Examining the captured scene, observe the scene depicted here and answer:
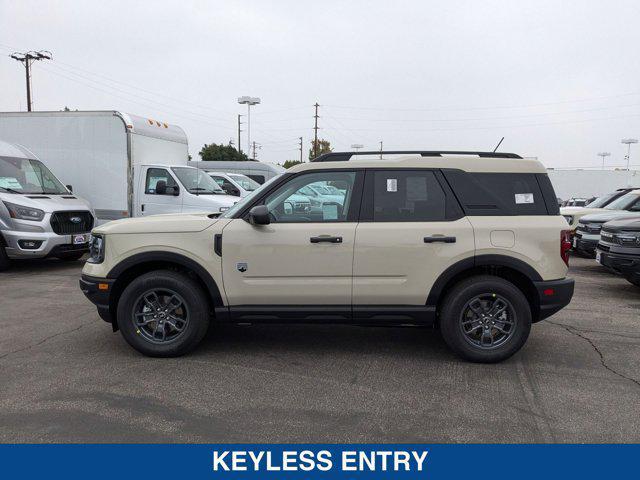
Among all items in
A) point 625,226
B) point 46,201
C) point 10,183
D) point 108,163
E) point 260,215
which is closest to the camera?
point 260,215

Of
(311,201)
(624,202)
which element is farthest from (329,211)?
(624,202)

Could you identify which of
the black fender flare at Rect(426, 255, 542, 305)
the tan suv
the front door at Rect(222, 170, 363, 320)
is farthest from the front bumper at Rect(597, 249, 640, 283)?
the front door at Rect(222, 170, 363, 320)

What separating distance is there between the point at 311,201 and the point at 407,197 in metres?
0.87

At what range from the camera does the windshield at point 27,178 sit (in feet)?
32.2

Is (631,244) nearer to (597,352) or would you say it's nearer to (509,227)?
(597,352)

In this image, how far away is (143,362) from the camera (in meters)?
4.79

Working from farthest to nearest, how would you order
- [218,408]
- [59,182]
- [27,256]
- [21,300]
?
[59,182] → [27,256] → [21,300] → [218,408]

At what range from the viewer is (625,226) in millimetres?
7551

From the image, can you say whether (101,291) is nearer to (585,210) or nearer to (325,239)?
(325,239)

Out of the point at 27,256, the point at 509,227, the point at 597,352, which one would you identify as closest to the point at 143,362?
the point at 509,227

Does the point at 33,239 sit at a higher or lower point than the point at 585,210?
lower

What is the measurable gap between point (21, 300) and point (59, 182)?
13.2 ft
